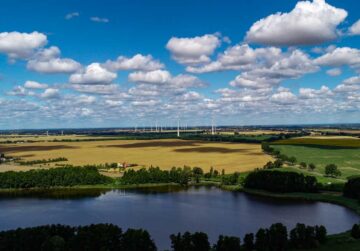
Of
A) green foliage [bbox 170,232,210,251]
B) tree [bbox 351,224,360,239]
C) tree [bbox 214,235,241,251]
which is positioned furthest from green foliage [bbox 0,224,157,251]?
tree [bbox 351,224,360,239]

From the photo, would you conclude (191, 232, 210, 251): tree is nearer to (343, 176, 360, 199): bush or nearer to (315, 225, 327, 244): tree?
(315, 225, 327, 244): tree

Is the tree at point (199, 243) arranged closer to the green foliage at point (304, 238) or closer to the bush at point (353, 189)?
the green foliage at point (304, 238)

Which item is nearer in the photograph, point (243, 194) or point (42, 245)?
point (42, 245)

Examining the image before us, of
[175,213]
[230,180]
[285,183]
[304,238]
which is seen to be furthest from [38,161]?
[304,238]

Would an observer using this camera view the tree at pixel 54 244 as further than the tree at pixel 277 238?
No

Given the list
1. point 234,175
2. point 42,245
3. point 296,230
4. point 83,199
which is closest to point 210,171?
point 234,175

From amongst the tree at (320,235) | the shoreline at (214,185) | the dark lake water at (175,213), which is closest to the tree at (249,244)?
the dark lake water at (175,213)

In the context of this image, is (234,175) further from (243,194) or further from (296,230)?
(296,230)
